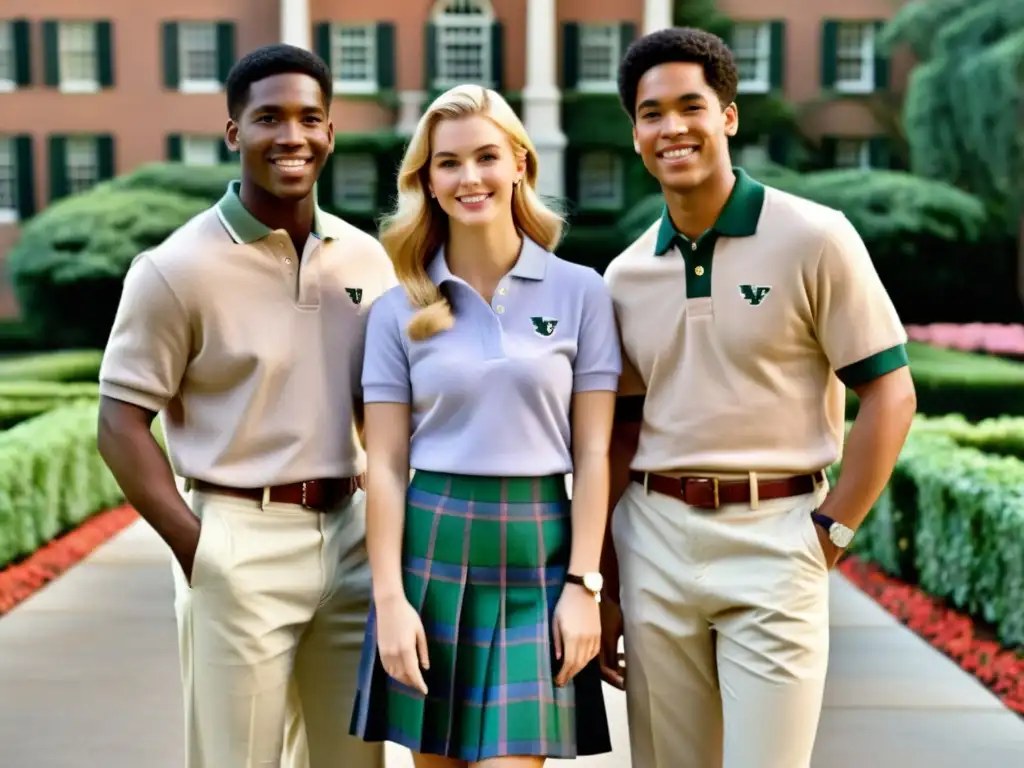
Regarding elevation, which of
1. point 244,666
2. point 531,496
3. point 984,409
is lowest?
point 984,409

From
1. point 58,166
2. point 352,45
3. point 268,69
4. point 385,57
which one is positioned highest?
point 352,45

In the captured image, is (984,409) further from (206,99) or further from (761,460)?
(206,99)

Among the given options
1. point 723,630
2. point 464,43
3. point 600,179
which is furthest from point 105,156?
point 723,630

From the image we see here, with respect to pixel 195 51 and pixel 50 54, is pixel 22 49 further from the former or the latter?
pixel 195 51

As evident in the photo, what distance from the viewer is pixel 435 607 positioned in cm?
273

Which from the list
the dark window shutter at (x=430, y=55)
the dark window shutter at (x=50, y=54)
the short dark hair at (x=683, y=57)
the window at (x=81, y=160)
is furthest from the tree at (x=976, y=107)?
the short dark hair at (x=683, y=57)

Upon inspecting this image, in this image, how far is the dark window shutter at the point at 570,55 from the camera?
2656 cm

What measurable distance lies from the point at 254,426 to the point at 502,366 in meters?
0.65

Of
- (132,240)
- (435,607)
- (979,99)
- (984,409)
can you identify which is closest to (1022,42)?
(979,99)

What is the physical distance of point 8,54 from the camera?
2719 centimetres

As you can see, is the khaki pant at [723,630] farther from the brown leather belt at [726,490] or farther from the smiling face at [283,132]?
the smiling face at [283,132]

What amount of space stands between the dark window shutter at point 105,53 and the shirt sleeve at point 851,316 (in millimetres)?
26580

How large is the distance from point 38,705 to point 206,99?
928 inches

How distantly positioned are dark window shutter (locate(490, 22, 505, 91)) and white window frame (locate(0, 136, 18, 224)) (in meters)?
10.5
